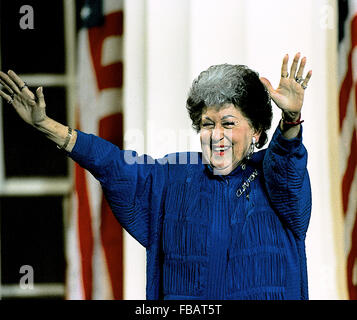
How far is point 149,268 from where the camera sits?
1416 mm

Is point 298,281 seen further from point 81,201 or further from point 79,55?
point 79,55

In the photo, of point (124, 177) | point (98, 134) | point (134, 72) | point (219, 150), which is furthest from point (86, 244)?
point (219, 150)

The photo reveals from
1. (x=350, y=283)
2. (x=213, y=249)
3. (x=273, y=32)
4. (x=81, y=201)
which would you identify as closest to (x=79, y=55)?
(x=81, y=201)

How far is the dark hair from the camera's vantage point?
1.37 meters

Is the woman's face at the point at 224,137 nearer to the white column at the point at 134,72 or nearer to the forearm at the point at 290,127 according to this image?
the forearm at the point at 290,127

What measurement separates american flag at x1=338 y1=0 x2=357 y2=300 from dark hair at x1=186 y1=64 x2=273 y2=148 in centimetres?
75

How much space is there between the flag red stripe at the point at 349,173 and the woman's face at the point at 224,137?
826 mm

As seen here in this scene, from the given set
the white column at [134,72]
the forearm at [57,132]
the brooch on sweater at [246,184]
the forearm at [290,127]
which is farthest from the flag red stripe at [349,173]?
the forearm at [57,132]

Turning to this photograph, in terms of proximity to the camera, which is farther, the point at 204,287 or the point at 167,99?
the point at 167,99

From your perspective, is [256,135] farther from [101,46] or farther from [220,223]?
[101,46]

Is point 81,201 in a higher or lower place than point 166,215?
higher

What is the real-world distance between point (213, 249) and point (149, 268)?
0.55 feet

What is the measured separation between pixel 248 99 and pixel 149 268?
0.44 m

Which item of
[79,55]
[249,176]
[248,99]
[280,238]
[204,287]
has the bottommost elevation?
[204,287]
